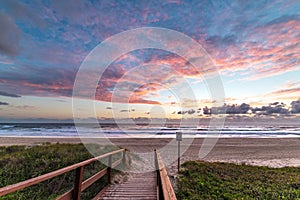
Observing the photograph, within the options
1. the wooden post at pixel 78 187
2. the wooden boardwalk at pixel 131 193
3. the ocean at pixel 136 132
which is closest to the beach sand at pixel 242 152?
the wooden boardwalk at pixel 131 193

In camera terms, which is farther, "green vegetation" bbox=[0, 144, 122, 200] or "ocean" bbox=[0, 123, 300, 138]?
"ocean" bbox=[0, 123, 300, 138]

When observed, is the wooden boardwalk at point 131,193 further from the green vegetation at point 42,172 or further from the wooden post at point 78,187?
the wooden post at point 78,187

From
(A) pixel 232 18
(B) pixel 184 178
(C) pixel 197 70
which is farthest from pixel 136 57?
(B) pixel 184 178

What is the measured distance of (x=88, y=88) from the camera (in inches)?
720

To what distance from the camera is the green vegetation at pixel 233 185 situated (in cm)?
687

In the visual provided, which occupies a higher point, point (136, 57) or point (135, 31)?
point (135, 31)

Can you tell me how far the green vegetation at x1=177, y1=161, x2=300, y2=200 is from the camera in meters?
6.87

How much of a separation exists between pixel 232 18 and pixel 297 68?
7.28 m

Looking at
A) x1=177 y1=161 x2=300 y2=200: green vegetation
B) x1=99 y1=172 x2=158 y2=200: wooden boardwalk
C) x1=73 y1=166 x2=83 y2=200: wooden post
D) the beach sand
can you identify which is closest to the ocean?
the beach sand

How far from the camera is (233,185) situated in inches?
312

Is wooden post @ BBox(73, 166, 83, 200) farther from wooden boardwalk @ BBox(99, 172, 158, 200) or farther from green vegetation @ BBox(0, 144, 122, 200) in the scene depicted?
green vegetation @ BBox(0, 144, 122, 200)

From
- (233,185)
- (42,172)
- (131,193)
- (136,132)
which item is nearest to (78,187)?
(131,193)

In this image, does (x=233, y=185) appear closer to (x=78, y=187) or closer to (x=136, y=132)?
(x=78, y=187)

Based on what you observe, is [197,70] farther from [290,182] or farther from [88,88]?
[290,182]
